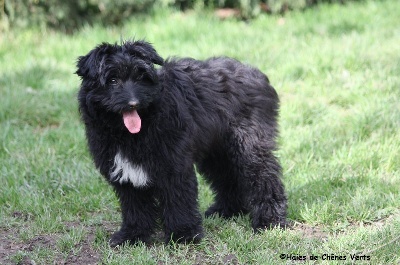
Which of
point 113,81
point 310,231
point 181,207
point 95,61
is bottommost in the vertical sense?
point 310,231

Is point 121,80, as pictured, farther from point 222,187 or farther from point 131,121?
point 222,187

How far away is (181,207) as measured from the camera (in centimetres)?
528

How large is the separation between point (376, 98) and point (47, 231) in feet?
14.3

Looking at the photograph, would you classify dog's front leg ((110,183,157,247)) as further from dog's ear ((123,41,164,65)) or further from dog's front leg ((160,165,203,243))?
dog's ear ((123,41,164,65))

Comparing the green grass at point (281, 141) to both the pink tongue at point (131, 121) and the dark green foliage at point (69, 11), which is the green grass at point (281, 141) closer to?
the dark green foliage at point (69, 11)

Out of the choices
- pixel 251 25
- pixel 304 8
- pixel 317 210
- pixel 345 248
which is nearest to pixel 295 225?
pixel 317 210

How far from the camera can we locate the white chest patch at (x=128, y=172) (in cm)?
511

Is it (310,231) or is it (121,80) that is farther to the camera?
(310,231)

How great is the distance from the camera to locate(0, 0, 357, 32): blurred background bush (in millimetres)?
10938

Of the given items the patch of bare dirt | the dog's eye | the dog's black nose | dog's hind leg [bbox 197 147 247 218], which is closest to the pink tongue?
the dog's black nose

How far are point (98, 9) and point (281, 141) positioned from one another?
5502 mm

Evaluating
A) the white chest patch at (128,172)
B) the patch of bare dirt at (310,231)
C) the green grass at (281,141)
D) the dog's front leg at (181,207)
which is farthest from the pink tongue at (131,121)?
the patch of bare dirt at (310,231)

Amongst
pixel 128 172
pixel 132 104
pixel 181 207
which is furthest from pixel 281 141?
pixel 132 104

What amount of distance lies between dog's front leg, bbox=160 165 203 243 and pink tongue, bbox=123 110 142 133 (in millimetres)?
505
